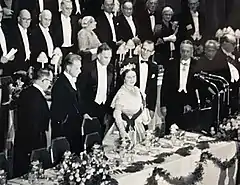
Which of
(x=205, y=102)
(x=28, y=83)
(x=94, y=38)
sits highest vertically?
(x=94, y=38)

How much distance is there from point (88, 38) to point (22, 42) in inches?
16.8

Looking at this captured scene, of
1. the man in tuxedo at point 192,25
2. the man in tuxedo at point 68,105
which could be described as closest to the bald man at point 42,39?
the man in tuxedo at point 68,105

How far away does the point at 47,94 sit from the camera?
2914mm

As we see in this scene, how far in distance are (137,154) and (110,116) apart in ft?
0.83

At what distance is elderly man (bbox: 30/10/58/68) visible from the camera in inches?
111

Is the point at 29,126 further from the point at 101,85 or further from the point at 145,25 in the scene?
the point at 145,25

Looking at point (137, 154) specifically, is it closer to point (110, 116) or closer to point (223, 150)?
point (110, 116)

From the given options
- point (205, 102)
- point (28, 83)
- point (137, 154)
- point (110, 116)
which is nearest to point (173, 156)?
point (137, 154)

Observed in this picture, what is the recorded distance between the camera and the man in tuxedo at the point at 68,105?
296 centimetres

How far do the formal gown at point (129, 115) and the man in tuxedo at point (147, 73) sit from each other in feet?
0.20

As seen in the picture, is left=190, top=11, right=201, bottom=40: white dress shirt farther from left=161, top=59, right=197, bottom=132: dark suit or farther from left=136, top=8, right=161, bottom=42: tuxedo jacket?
left=136, top=8, right=161, bottom=42: tuxedo jacket

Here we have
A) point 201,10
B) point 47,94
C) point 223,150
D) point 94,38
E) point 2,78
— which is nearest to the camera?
point 2,78

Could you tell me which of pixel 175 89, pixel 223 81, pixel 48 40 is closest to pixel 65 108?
pixel 48 40

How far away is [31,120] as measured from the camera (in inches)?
112
